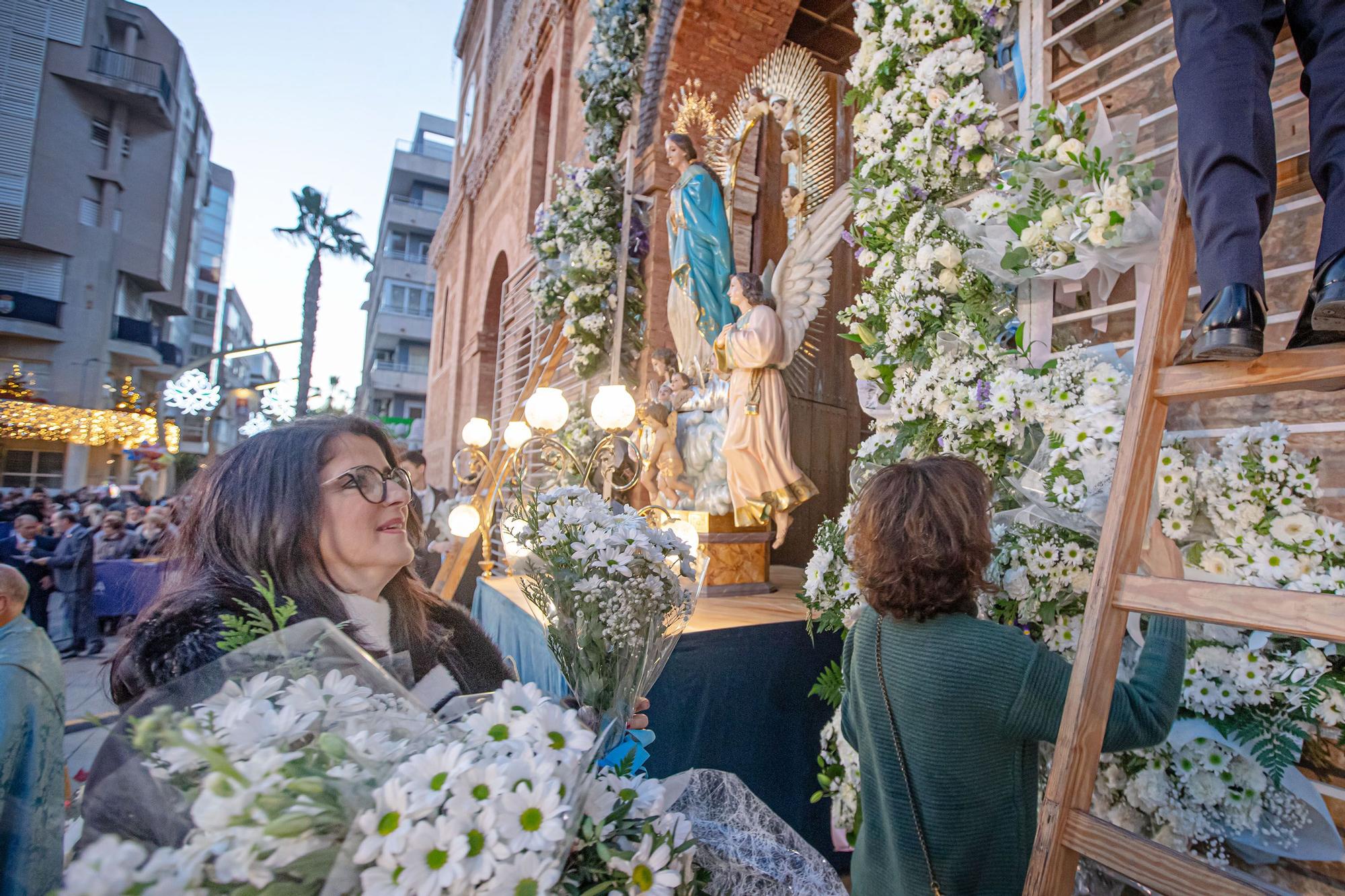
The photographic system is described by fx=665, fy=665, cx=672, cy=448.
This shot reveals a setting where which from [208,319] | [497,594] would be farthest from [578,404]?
[208,319]

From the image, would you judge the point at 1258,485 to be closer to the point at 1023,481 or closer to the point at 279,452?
the point at 1023,481

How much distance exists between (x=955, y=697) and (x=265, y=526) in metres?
1.46

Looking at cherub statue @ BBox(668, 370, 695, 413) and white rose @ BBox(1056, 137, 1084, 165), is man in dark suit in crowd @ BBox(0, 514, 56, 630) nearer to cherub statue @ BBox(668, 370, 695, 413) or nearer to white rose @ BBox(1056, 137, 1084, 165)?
cherub statue @ BBox(668, 370, 695, 413)

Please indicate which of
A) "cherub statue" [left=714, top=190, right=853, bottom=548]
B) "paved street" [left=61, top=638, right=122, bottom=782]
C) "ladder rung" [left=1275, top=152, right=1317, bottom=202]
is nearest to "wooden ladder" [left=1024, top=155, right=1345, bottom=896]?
"ladder rung" [left=1275, top=152, right=1317, bottom=202]

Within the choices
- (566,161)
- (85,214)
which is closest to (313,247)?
(85,214)

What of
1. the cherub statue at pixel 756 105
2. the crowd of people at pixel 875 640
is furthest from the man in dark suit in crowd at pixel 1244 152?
the cherub statue at pixel 756 105

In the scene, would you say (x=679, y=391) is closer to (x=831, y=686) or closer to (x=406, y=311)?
(x=831, y=686)

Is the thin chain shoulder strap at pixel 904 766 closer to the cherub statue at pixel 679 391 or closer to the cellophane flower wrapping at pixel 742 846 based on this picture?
the cellophane flower wrapping at pixel 742 846

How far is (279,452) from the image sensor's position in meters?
1.33

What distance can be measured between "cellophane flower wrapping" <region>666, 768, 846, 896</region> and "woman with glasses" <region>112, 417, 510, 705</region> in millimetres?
425

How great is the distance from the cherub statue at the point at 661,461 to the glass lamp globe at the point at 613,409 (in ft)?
2.51

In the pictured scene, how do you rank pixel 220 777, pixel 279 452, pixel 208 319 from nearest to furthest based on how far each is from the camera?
pixel 220 777, pixel 279 452, pixel 208 319

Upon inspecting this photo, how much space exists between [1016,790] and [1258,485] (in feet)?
3.14

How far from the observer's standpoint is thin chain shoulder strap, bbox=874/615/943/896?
148 cm
